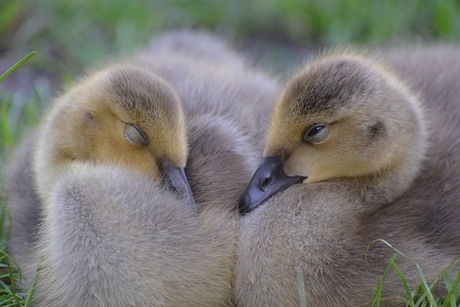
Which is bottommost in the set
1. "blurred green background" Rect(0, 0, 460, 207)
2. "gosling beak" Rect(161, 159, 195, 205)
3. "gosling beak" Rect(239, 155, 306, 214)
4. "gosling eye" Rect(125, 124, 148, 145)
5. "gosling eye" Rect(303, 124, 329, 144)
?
"blurred green background" Rect(0, 0, 460, 207)

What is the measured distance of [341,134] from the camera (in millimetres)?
2730

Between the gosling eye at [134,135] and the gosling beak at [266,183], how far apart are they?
422 mm

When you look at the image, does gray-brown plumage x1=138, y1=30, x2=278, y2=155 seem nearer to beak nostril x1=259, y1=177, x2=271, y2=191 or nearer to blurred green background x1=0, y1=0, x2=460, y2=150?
beak nostril x1=259, y1=177, x2=271, y2=191

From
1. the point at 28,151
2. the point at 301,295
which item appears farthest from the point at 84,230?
the point at 28,151

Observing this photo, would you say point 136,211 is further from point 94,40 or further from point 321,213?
point 94,40

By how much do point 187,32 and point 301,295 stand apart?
98.5 inches

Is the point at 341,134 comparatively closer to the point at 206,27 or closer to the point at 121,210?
the point at 121,210

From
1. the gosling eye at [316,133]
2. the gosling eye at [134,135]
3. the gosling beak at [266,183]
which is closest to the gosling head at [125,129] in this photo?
the gosling eye at [134,135]

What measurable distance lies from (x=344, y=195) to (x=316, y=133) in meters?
0.25

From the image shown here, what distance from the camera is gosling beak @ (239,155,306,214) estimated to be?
8.89 feet

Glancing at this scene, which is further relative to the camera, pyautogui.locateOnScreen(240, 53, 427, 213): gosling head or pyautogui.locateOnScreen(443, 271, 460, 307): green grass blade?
pyautogui.locateOnScreen(240, 53, 427, 213): gosling head

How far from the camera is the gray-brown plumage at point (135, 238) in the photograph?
2.43m

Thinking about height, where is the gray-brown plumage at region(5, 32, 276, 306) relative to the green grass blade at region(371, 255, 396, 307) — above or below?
above

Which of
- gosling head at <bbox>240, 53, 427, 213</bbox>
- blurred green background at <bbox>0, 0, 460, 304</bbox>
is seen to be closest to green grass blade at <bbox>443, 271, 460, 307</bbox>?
gosling head at <bbox>240, 53, 427, 213</bbox>
